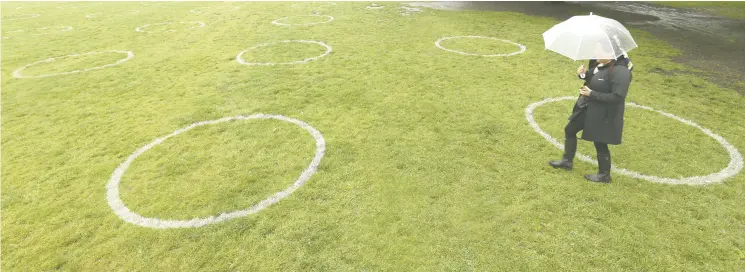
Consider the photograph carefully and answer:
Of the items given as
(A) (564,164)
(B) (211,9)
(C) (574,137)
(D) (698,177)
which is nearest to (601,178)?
(A) (564,164)

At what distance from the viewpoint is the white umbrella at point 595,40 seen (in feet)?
10.3

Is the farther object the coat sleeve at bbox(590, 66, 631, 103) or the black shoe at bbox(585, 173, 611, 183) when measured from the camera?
the black shoe at bbox(585, 173, 611, 183)

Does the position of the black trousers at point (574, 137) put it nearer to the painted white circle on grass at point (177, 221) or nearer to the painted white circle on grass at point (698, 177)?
the painted white circle on grass at point (698, 177)

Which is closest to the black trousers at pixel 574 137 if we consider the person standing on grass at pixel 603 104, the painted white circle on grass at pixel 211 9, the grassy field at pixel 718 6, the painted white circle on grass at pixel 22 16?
the person standing on grass at pixel 603 104

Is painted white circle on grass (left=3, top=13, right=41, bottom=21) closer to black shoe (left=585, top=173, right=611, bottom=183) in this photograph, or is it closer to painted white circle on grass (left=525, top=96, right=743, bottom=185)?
painted white circle on grass (left=525, top=96, right=743, bottom=185)

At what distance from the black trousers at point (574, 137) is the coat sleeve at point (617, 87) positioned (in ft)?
1.31

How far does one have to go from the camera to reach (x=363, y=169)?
4367 millimetres

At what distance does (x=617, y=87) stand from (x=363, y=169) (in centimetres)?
266

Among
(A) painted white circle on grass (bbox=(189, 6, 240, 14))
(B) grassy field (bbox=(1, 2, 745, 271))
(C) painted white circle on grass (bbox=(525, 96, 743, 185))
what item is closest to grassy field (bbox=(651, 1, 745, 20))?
(B) grassy field (bbox=(1, 2, 745, 271))

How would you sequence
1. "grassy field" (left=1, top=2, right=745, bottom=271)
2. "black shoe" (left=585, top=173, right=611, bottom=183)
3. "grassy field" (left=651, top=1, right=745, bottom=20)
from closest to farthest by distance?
"grassy field" (left=1, top=2, right=745, bottom=271)
"black shoe" (left=585, top=173, right=611, bottom=183)
"grassy field" (left=651, top=1, right=745, bottom=20)

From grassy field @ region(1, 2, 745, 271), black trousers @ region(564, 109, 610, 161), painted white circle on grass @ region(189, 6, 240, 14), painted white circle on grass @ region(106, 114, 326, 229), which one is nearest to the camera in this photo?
grassy field @ region(1, 2, 745, 271)

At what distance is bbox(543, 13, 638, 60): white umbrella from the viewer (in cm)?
313

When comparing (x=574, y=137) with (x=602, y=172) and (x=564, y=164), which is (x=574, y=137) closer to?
(x=564, y=164)

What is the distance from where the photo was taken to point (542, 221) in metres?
3.50
